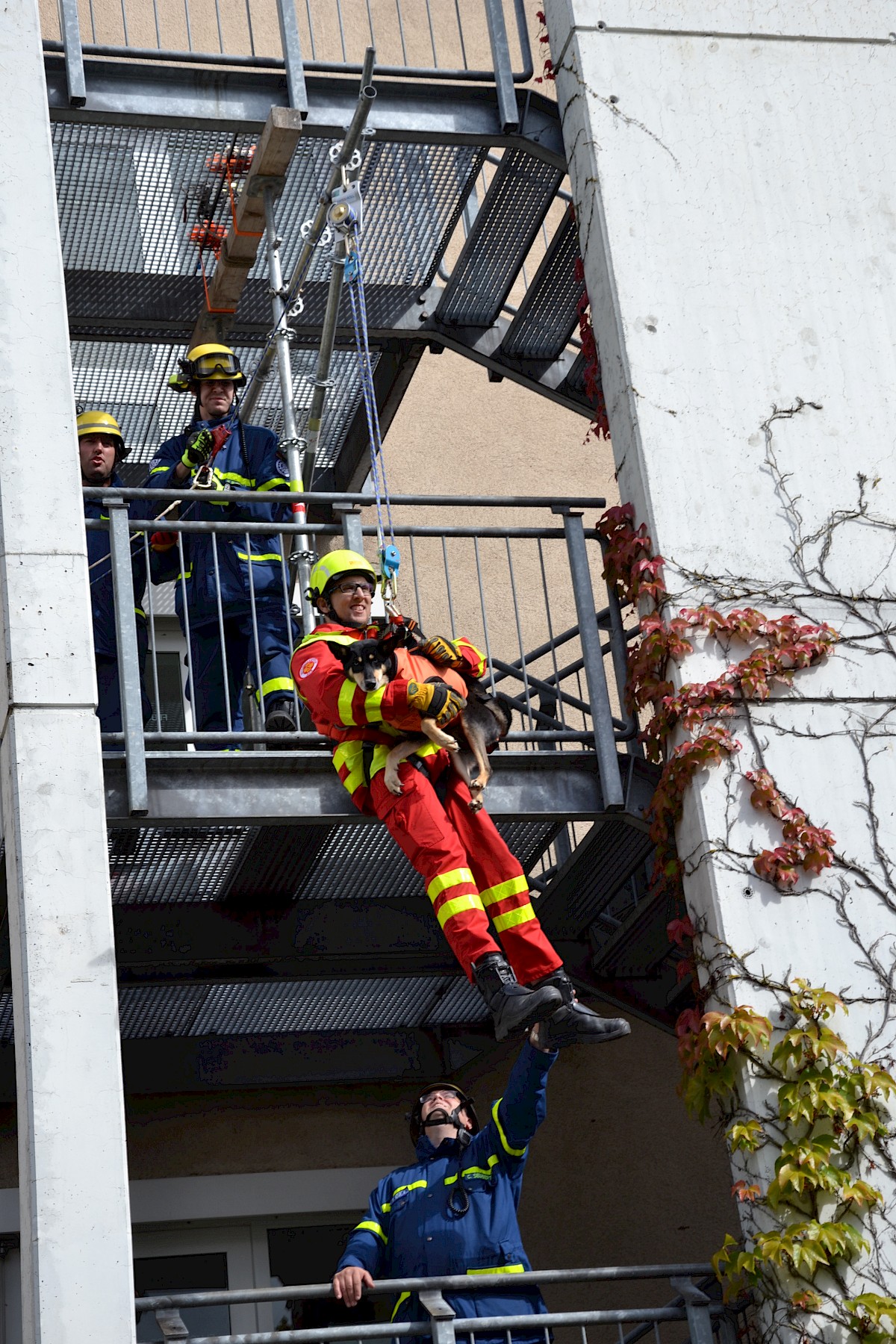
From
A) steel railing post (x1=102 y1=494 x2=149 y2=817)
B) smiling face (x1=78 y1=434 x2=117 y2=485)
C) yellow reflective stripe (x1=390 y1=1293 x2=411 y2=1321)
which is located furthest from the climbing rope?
yellow reflective stripe (x1=390 y1=1293 x2=411 y2=1321)

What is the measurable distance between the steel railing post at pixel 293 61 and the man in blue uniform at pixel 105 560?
1810 millimetres

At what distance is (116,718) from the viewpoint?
29.2 ft

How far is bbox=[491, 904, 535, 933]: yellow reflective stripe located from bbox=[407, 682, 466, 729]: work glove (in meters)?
0.80

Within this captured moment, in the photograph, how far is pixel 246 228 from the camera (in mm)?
9336

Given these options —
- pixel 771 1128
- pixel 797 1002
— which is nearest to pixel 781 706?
pixel 797 1002

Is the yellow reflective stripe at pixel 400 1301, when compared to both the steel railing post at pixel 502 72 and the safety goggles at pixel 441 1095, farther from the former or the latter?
the steel railing post at pixel 502 72

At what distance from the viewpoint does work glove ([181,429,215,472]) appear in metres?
8.62

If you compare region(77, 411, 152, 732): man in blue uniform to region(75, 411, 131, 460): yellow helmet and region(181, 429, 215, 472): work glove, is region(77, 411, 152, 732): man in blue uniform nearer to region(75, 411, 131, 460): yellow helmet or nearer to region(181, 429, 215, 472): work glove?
region(75, 411, 131, 460): yellow helmet

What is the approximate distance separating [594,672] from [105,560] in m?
2.37

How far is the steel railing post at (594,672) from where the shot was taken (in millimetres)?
8250

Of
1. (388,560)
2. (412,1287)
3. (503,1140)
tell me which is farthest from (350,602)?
(412,1287)

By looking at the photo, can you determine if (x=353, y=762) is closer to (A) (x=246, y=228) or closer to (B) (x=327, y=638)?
(B) (x=327, y=638)

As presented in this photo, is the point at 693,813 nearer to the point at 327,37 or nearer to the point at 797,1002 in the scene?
the point at 797,1002

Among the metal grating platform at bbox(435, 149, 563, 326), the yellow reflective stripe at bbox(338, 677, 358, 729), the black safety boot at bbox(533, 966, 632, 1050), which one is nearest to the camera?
the black safety boot at bbox(533, 966, 632, 1050)
